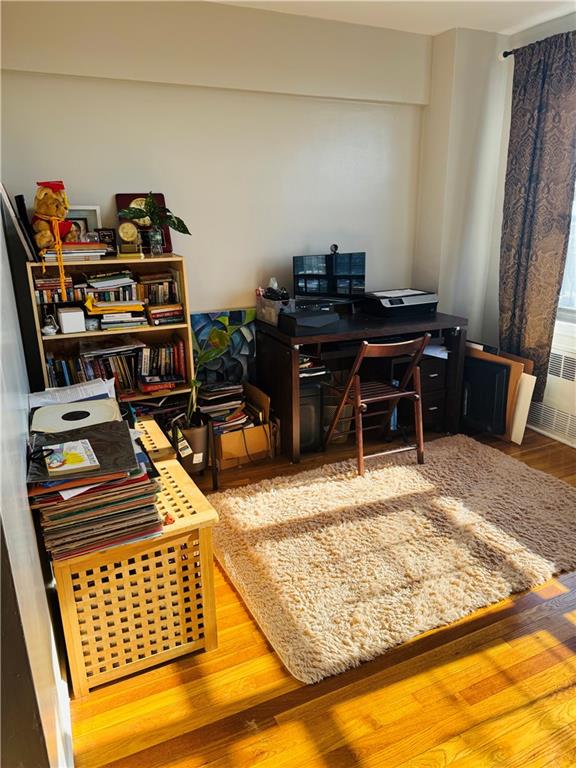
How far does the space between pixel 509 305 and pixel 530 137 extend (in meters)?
0.98

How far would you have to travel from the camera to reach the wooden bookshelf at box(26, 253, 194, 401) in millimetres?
2484

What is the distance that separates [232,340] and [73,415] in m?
1.54

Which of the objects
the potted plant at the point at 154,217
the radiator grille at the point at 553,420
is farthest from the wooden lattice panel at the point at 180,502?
the radiator grille at the point at 553,420

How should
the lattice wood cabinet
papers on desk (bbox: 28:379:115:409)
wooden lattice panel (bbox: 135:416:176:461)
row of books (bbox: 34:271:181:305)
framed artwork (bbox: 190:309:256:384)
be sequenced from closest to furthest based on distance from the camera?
the lattice wood cabinet, papers on desk (bbox: 28:379:115:409), wooden lattice panel (bbox: 135:416:176:461), row of books (bbox: 34:271:181:305), framed artwork (bbox: 190:309:256:384)

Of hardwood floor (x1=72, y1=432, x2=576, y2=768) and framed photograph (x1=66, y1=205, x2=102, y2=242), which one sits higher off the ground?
framed photograph (x1=66, y1=205, x2=102, y2=242)

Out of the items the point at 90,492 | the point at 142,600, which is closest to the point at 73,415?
the point at 90,492

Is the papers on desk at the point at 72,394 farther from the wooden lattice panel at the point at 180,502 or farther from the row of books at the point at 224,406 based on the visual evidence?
the row of books at the point at 224,406

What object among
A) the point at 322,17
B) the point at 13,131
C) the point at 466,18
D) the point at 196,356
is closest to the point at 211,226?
the point at 196,356

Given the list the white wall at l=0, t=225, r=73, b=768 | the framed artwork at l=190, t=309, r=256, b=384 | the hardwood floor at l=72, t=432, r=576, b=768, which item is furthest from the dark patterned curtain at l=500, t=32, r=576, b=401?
the white wall at l=0, t=225, r=73, b=768

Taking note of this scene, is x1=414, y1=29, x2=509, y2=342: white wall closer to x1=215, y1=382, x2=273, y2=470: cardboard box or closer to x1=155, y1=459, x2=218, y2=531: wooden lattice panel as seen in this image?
x1=215, y1=382, x2=273, y2=470: cardboard box

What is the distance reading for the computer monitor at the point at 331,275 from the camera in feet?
10.7

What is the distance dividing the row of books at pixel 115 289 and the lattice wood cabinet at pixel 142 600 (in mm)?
1216

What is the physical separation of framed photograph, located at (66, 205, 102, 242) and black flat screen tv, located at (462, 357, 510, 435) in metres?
2.33

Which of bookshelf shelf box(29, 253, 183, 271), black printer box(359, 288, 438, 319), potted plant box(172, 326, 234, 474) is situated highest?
bookshelf shelf box(29, 253, 183, 271)
